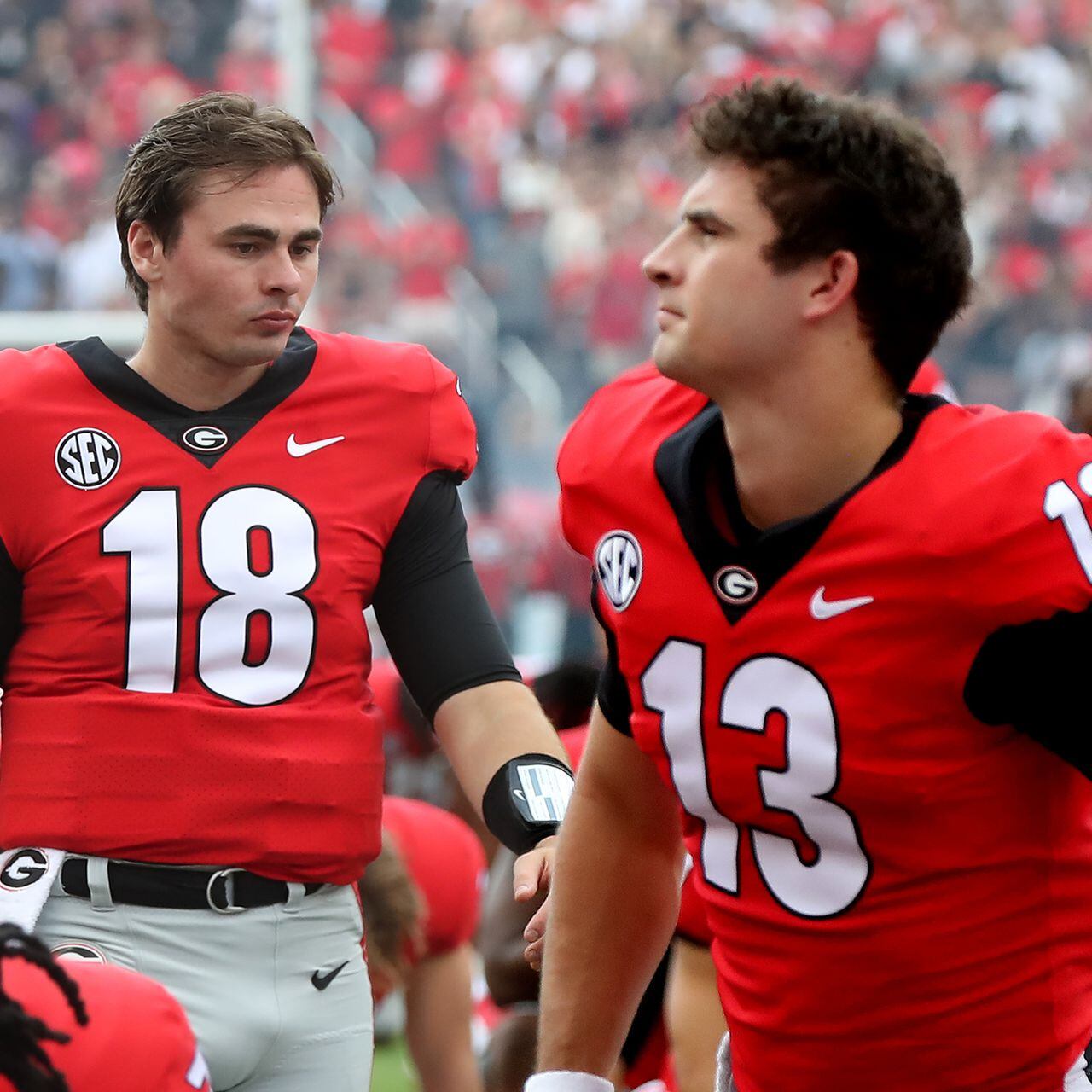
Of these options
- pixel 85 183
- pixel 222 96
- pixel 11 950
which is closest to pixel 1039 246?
pixel 85 183

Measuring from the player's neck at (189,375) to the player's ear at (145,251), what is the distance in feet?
0.24

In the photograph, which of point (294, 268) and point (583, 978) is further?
point (294, 268)

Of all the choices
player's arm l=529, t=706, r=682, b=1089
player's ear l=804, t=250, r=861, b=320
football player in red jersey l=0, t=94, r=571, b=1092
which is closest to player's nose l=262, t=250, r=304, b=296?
football player in red jersey l=0, t=94, r=571, b=1092

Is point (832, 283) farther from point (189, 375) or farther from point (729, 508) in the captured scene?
point (189, 375)

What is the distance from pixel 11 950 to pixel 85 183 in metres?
8.74

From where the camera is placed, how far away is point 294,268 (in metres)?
2.46

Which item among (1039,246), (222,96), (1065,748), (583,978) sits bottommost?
(583,978)

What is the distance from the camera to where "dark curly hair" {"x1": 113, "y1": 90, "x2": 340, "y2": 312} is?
2.47 metres


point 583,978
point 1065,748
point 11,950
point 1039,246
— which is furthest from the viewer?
point 1039,246

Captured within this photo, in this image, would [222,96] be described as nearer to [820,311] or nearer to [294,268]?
[294,268]

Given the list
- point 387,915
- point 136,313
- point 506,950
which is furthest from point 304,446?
point 136,313

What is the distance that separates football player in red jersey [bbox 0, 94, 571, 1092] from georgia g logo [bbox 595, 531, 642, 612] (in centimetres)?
50

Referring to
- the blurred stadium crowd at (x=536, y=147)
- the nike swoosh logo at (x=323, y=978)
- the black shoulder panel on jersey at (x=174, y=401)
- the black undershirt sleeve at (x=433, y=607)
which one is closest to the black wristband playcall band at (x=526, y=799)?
the black undershirt sleeve at (x=433, y=607)

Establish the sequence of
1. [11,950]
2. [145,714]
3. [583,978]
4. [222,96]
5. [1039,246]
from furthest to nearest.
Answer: [1039,246] → [222,96] → [145,714] → [583,978] → [11,950]
